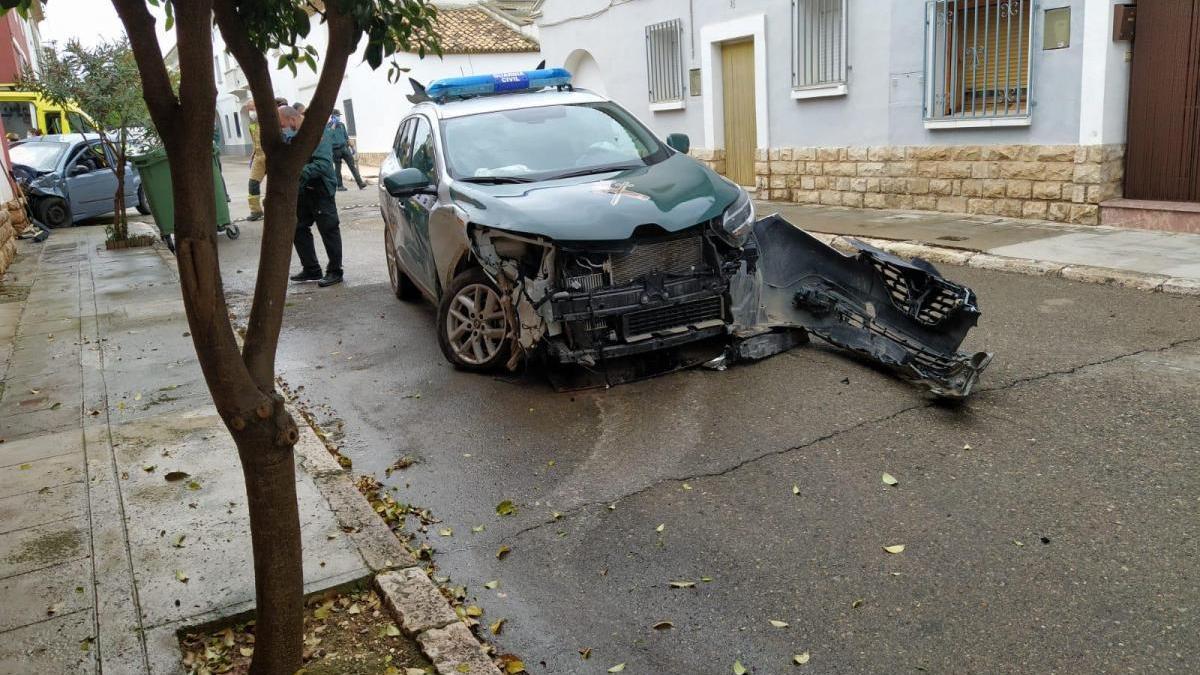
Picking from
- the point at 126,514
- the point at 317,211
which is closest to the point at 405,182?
the point at 126,514

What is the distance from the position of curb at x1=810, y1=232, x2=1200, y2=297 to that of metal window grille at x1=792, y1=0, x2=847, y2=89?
373 cm

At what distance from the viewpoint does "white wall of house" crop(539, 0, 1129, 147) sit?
32.6ft

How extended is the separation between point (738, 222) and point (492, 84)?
3018 mm

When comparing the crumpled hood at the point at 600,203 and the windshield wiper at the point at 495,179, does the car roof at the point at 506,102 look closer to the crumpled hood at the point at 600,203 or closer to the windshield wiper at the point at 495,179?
the windshield wiper at the point at 495,179

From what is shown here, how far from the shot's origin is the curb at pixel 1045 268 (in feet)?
24.5

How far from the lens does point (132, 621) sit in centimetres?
348

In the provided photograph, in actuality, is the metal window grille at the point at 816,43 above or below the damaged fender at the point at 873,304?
above

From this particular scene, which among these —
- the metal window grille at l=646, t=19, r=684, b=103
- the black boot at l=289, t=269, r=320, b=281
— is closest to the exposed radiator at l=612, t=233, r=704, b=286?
the black boot at l=289, t=269, r=320, b=281

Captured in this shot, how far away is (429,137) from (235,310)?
3372 millimetres

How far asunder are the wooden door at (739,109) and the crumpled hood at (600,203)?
9.24 m

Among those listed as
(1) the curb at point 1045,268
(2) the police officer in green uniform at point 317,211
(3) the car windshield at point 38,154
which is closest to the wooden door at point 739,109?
(1) the curb at point 1045,268

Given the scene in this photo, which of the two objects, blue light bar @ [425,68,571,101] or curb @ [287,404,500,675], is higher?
blue light bar @ [425,68,571,101]

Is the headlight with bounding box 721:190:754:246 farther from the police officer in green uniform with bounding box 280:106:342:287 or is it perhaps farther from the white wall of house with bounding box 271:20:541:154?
the white wall of house with bounding box 271:20:541:154

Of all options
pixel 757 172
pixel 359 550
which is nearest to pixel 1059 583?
pixel 359 550
